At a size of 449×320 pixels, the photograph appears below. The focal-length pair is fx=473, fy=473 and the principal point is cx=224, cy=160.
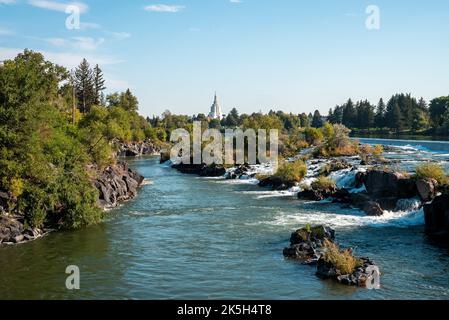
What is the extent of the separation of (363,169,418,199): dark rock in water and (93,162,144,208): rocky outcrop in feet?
80.8

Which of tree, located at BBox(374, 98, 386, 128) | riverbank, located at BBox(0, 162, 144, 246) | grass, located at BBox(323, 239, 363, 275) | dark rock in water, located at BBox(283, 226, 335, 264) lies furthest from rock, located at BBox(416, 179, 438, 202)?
tree, located at BBox(374, 98, 386, 128)

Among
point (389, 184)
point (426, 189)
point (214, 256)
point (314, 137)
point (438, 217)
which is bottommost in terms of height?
point (214, 256)

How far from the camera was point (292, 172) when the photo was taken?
56656 mm

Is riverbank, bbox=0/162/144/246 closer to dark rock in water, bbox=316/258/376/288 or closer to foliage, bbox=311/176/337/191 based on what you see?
dark rock in water, bbox=316/258/376/288

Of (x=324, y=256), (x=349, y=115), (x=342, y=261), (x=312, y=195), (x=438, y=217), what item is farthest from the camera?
(x=349, y=115)

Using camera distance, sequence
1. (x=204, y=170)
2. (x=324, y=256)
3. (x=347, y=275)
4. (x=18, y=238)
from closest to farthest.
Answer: (x=347, y=275), (x=324, y=256), (x=18, y=238), (x=204, y=170)

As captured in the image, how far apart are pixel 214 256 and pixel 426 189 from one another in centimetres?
2160

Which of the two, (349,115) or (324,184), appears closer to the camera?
(324,184)

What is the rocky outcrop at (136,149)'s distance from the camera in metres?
124

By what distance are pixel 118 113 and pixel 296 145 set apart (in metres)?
36.9

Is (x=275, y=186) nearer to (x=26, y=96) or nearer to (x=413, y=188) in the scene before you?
(x=413, y=188)

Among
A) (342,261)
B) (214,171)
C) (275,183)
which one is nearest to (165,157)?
(214,171)

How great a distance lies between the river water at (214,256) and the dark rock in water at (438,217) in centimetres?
138

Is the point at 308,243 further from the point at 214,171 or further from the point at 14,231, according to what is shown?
the point at 214,171
